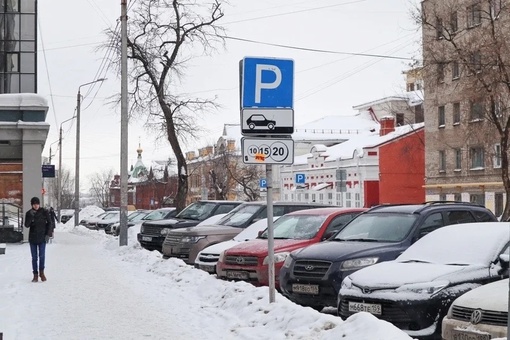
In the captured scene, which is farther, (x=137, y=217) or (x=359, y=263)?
(x=137, y=217)

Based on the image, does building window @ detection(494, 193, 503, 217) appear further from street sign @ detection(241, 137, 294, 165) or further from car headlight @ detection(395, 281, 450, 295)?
car headlight @ detection(395, 281, 450, 295)

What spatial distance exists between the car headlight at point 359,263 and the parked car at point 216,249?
5290mm

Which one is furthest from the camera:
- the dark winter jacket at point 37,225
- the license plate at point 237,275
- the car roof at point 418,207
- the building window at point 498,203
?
the building window at point 498,203

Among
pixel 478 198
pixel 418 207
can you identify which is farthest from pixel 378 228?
pixel 478 198

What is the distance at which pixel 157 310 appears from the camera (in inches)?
453

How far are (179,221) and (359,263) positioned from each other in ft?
42.6

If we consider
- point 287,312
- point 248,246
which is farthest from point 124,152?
point 287,312

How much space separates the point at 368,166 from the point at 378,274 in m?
50.2

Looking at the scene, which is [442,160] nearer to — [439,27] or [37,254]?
[439,27]

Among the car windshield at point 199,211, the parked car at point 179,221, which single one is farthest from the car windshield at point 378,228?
the car windshield at point 199,211

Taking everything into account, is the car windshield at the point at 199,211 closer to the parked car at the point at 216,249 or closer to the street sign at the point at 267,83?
the parked car at the point at 216,249

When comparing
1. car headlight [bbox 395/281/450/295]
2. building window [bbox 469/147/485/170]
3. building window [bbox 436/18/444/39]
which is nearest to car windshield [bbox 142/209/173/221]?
building window [bbox 436/18/444/39]

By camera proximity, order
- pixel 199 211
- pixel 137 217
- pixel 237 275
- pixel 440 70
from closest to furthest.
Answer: pixel 237 275, pixel 199 211, pixel 440 70, pixel 137 217

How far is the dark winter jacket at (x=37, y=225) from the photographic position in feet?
51.9
